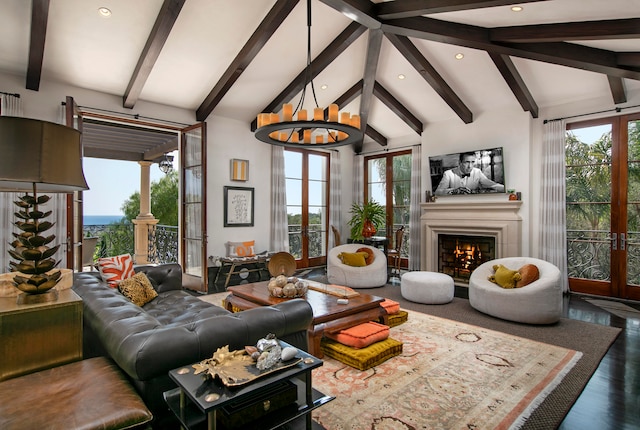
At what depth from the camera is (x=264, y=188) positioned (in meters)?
7.00

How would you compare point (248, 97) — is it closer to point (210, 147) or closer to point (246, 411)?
point (210, 147)

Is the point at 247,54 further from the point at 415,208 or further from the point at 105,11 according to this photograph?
the point at 415,208

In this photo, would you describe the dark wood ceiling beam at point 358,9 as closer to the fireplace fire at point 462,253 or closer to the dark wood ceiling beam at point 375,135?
the dark wood ceiling beam at point 375,135

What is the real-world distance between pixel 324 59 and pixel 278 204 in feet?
9.90

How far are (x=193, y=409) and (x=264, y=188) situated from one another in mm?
5739

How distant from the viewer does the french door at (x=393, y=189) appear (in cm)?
772

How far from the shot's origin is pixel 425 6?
3.54 meters

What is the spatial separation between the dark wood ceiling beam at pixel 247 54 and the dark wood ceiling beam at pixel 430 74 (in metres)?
1.44

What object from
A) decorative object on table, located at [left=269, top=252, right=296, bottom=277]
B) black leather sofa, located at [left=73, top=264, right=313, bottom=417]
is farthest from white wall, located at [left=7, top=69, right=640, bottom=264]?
black leather sofa, located at [left=73, top=264, right=313, bottom=417]

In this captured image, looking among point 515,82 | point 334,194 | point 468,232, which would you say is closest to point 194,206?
point 334,194

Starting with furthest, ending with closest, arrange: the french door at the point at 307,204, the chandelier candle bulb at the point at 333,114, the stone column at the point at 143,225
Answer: the stone column at the point at 143,225
the french door at the point at 307,204
the chandelier candle bulb at the point at 333,114

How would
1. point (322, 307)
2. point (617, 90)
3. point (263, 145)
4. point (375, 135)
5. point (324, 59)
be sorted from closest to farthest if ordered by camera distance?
point (322, 307), point (617, 90), point (324, 59), point (263, 145), point (375, 135)

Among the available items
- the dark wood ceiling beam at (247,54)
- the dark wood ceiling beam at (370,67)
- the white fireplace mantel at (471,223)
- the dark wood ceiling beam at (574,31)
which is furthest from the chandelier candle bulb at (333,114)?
the white fireplace mantel at (471,223)

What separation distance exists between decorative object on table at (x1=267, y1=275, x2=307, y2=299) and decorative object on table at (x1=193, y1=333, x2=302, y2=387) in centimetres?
190
